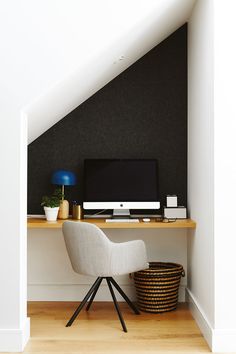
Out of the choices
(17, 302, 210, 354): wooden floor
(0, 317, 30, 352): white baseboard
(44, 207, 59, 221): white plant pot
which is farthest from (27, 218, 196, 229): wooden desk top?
(0, 317, 30, 352): white baseboard

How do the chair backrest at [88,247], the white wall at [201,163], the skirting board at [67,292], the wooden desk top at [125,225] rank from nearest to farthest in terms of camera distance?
the white wall at [201,163] → the chair backrest at [88,247] → the wooden desk top at [125,225] → the skirting board at [67,292]

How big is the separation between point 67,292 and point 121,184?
1.16m

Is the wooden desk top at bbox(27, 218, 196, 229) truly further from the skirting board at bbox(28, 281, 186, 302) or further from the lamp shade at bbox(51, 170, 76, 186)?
the skirting board at bbox(28, 281, 186, 302)

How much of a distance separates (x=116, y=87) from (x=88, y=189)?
41.1 inches

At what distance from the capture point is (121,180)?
5082 millimetres

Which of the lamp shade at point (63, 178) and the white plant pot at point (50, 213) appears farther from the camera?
the lamp shade at point (63, 178)

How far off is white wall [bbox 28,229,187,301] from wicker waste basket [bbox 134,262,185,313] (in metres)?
0.37

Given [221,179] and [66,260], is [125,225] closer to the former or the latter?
[66,260]

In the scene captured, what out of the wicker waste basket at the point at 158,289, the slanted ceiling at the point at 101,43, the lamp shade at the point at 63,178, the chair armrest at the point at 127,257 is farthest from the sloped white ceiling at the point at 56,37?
the wicker waste basket at the point at 158,289

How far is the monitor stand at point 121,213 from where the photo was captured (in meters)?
5.01

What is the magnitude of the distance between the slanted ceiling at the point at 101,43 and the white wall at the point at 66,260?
45.4 inches

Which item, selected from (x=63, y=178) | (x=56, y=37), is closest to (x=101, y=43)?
(x=56, y=37)

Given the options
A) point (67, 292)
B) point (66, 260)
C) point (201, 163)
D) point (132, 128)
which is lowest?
point (67, 292)

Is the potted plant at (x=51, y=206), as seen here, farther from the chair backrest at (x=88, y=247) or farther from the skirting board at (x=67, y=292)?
the skirting board at (x=67, y=292)
